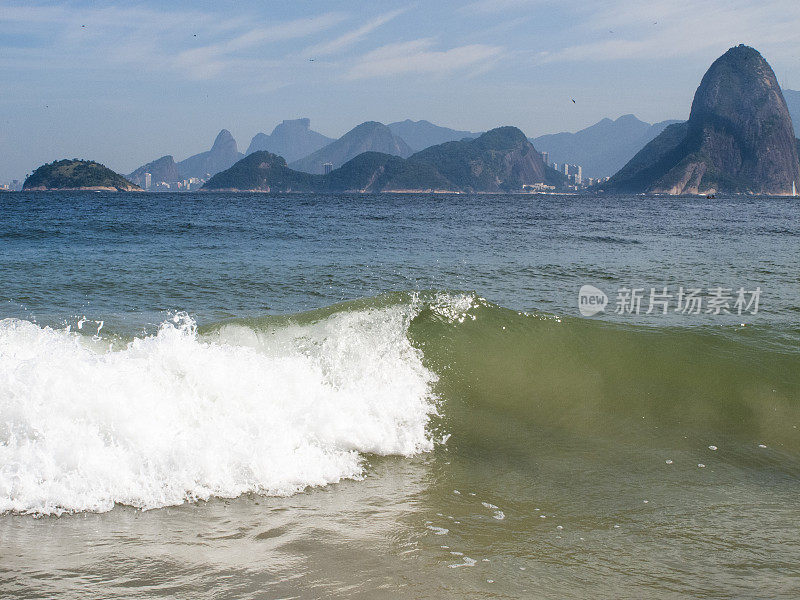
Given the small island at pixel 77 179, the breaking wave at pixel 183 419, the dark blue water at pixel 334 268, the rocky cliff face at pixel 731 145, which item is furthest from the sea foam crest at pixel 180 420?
the rocky cliff face at pixel 731 145

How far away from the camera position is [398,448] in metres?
5.91

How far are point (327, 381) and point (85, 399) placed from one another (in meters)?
2.45

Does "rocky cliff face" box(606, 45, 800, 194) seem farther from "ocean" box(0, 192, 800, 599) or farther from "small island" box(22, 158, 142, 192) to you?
"ocean" box(0, 192, 800, 599)

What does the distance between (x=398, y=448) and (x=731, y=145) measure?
193m

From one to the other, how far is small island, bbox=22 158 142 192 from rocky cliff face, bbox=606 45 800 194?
128070 mm

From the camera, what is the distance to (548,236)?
26500mm

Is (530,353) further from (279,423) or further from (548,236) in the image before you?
(548,236)

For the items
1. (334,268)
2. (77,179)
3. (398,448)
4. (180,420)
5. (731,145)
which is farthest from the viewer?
(731,145)

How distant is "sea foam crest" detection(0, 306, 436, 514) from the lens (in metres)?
4.67

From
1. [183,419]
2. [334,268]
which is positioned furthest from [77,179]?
[183,419]

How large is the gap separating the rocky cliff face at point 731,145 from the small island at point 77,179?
128 m

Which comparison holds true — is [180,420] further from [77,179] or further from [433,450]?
[77,179]

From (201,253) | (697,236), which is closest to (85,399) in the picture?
(201,253)

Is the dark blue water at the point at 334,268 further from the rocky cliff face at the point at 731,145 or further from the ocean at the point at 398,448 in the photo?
the rocky cliff face at the point at 731,145
